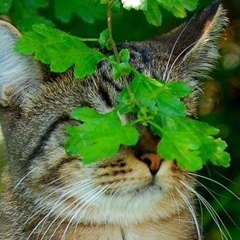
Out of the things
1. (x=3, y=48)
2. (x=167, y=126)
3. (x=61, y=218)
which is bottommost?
(x=61, y=218)

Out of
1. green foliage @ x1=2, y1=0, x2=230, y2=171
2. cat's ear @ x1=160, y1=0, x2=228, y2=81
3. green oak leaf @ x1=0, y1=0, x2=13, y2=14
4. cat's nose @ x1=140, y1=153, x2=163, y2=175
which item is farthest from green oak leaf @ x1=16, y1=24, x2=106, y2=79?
green oak leaf @ x1=0, y1=0, x2=13, y2=14

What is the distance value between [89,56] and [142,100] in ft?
0.82

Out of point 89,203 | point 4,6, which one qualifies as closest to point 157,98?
point 89,203

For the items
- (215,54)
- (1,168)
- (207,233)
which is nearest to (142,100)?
(215,54)

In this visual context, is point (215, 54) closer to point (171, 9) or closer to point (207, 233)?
point (171, 9)

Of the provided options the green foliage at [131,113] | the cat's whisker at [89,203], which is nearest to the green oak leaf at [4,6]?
the green foliage at [131,113]

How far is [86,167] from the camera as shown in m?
3.62

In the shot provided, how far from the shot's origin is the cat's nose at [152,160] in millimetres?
3477

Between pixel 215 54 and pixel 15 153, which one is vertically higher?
pixel 215 54

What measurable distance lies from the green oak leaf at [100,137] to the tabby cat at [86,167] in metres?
0.44

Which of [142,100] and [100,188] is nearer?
[142,100]

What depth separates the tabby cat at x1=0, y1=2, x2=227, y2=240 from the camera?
3598 millimetres

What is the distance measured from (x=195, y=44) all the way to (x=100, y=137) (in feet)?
3.58

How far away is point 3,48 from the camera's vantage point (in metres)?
3.77
